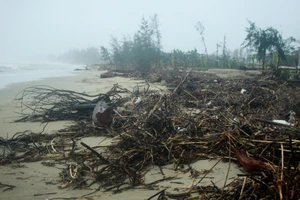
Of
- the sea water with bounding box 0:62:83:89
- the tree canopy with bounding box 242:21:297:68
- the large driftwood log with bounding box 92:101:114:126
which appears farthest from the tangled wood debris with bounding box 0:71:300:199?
the tree canopy with bounding box 242:21:297:68

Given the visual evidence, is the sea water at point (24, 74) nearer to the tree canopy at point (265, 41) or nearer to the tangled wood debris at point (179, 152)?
the tangled wood debris at point (179, 152)

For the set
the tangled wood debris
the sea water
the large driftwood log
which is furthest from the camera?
the sea water

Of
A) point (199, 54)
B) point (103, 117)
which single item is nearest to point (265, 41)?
point (199, 54)

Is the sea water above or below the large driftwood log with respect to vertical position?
above

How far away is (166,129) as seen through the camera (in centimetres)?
333

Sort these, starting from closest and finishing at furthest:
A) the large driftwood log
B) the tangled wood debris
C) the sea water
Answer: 1. the tangled wood debris
2. the large driftwood log
3. the sea water

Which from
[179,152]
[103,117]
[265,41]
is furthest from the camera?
[265,41]

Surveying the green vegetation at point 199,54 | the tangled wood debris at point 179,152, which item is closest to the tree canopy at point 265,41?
the green vegetation at point 199,54

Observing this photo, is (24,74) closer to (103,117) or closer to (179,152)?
(103,117)

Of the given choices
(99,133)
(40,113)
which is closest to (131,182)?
(99,133)

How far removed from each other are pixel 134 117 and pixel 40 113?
9.07 ft

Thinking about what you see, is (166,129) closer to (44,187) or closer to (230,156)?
(230,156)

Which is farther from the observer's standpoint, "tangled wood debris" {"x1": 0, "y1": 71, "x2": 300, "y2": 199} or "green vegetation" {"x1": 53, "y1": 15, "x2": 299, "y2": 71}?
"green vegetation" {"x1": 53, "y1": 15, "x2": 299, "y2": 71}

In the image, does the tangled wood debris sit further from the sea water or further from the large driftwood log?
the sea water
